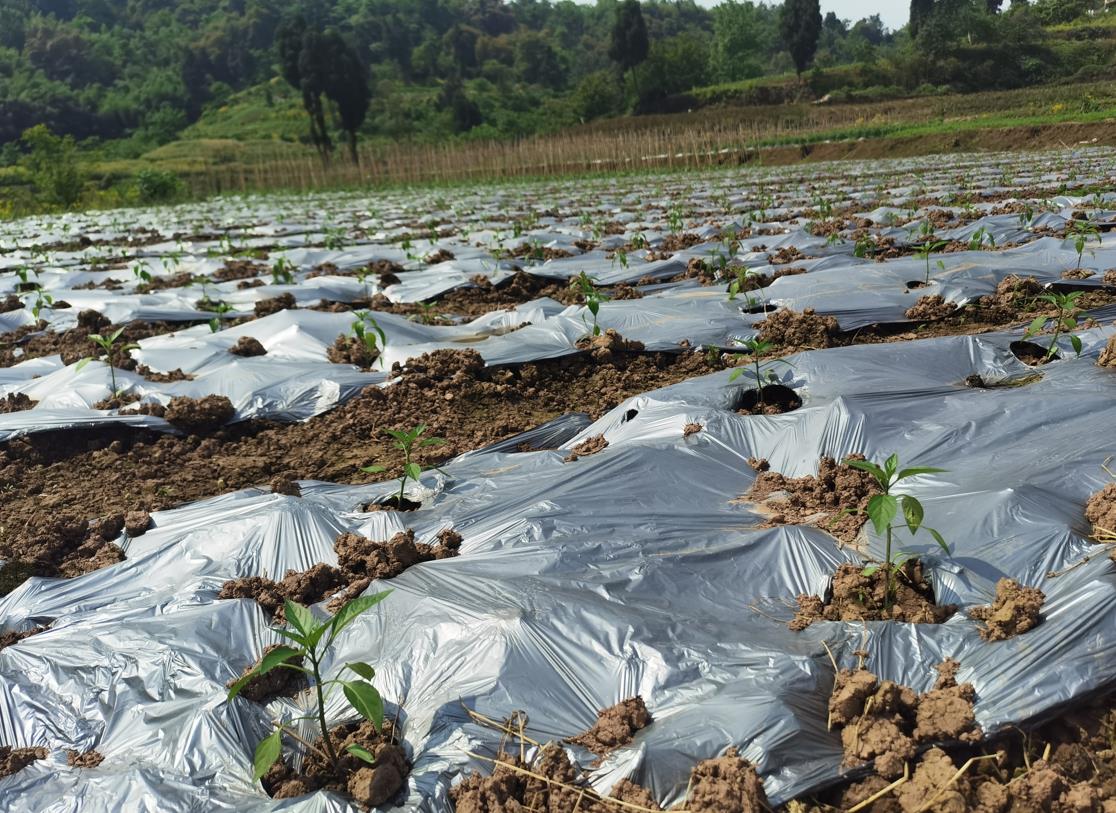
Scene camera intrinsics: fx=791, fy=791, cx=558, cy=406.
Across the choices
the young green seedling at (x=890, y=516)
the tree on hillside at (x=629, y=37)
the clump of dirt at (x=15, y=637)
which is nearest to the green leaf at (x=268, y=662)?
the clump of dirt at (x=15, y=637)

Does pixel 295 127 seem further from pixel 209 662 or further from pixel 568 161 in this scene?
pixel 209 662

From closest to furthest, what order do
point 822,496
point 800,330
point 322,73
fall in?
point 822,496 → point 800,330 → point 322,73

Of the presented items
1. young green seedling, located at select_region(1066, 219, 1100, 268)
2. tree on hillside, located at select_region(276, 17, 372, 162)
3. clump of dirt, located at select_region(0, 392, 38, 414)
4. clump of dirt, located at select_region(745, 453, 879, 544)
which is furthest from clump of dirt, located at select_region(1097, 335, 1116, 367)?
tree on hillside, located at select_region(276, 17, 372, 162)

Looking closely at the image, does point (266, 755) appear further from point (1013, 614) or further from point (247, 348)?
point (247, 348)

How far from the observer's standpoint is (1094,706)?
149 centimetres

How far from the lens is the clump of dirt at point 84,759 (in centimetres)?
176

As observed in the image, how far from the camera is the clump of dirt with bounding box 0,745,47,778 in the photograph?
177 cm

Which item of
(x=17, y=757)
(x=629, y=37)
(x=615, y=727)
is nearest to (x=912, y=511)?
(x=615, y=727)

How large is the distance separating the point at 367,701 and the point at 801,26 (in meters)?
57.8

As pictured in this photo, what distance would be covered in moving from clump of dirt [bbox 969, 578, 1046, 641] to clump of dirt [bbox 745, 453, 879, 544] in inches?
20.5

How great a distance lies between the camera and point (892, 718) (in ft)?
4.88

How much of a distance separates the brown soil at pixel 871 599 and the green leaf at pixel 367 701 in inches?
37.6

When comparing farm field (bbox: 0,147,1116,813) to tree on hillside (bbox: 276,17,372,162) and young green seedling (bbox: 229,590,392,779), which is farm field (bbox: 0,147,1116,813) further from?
tree on hillside (bbox: 276,17,372,162)

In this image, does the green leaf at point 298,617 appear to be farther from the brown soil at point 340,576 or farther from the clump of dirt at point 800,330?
the clump of dirt at point 800,330
